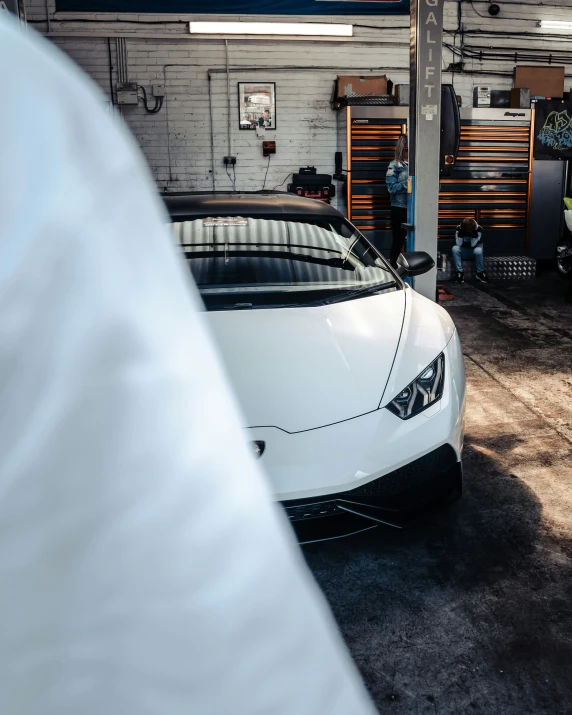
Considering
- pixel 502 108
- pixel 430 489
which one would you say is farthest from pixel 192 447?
pixel 502 108

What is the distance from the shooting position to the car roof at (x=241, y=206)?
3.44 metres

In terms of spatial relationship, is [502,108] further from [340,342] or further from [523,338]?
[340,342]

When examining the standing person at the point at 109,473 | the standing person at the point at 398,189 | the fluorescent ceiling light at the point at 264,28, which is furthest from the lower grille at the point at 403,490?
the fluorescent ceiling light at the point at 264,28

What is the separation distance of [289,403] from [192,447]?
6.64ft

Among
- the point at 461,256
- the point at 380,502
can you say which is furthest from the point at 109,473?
the point at 461,256

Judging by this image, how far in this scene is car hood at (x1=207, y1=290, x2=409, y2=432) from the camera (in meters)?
2.37

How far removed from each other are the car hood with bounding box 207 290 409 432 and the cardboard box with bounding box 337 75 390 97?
7.84 metres

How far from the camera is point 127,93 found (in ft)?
32.7

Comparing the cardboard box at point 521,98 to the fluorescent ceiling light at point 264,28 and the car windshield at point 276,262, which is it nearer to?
the fluorescent ceiling light at point 264,28

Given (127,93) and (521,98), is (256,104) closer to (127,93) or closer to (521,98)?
(127,93)

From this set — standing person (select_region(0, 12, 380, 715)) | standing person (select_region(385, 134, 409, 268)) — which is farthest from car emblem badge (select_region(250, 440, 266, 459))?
standing person (select_region(385, 134, 409, 268))

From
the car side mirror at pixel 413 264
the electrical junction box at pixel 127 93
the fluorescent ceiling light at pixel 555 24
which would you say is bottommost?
the car side mirror at pixel 413 264

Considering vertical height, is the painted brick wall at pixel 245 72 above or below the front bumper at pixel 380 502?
above

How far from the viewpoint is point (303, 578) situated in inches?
16.1
